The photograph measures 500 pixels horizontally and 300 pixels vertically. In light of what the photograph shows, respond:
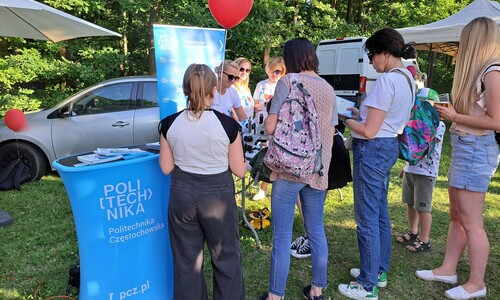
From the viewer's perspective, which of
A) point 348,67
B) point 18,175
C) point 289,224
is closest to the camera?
point 289,224

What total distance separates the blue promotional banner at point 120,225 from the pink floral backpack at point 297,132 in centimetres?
80

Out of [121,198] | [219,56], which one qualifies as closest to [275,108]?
[121,198]

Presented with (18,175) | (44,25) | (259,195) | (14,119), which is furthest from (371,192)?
(18,175)

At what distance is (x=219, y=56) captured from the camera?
144 inches

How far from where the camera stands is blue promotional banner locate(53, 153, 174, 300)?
79.4 inches

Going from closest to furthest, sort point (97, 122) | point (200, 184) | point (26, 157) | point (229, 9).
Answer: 1. point (200, 184)
2. point (229, 9)
3. point (26, 157)
4. point (97, 122)

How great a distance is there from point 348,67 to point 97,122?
677 centimetres

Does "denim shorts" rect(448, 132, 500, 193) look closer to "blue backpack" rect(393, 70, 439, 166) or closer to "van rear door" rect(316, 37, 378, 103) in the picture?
"blue backpack" rect(393, 70, 439, 166)

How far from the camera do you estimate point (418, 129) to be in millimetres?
2363

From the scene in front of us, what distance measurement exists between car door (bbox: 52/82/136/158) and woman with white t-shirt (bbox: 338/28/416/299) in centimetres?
380

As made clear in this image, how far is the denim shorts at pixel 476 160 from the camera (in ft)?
7.45

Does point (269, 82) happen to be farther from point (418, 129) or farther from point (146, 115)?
point (418, 129)

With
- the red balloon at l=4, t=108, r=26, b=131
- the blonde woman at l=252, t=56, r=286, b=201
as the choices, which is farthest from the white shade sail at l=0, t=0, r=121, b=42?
the blonde woman at l=252, t=56, r=286, b=201

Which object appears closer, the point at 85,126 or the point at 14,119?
the point at 14,119
